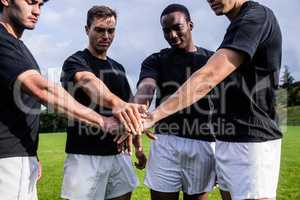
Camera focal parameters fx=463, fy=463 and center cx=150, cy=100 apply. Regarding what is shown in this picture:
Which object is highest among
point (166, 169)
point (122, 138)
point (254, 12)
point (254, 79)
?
point (254, 12)

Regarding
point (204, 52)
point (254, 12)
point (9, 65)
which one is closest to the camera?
point (9, 65)

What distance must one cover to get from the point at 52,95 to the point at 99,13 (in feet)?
5.69

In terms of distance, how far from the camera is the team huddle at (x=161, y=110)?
11.5ft

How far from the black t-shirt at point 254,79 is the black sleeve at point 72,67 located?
5.42 ft

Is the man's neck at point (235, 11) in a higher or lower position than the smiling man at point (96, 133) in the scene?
higher

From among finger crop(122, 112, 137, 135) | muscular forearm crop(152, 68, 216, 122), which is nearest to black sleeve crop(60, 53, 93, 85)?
finger crop(122, 112, 137, 135)

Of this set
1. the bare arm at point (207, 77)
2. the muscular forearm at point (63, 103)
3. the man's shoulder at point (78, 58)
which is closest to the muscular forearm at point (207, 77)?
the bare arm at point (207, 77)

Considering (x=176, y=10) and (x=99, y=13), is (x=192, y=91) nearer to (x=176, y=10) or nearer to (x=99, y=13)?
(x=176, y=10)

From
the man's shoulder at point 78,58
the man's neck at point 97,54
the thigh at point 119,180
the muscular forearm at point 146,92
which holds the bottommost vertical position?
the thigh at point 119,180

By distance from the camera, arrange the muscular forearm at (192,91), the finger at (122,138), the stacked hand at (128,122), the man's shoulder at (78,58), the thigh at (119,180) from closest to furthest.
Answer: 1. the muscular forearm at (192,91)
2. the stacked hand at (128,122)
3. the finger at (122,138)
4. the man's shoulder at (78,58)
5. the thigh at (119,180)

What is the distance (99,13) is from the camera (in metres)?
5.12

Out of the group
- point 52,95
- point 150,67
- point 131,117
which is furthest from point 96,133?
point 52,95

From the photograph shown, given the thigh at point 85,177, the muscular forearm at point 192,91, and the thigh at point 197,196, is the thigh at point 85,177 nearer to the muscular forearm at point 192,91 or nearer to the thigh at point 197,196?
the thigh at point 197,196

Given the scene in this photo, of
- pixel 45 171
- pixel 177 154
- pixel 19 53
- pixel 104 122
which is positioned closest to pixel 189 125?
pixel 177 154
